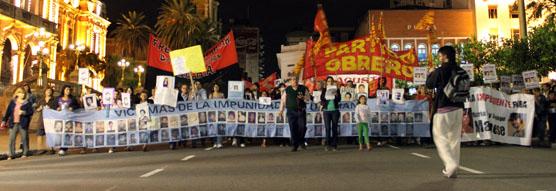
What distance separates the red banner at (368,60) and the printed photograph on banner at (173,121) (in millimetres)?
7416

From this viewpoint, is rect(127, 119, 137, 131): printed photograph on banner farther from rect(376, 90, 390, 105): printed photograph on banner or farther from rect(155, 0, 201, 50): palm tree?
rect(155, 0, 201, 50): palm tree

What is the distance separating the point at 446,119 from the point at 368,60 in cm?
1196

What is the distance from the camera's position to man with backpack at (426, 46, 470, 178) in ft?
23.5

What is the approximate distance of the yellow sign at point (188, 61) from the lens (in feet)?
51.5

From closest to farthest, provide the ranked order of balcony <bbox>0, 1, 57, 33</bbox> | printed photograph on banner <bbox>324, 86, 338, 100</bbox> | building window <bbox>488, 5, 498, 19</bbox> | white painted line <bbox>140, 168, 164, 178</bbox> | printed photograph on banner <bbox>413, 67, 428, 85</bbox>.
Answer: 1. white painted line <bbox>140, 168, 164, 178</bbox>
2. printed photograph on banner <bbox>324, 86, 338, 100</bbox>
3. printed photograph on banner <bbox>413, 67, 428, 85</bbox>
4. balcony <bbox>0, 1, 57, 33</bbox>
5. building window <bbox>488, 5, 498, 19</bbox>

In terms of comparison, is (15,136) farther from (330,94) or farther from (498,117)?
(498,117)

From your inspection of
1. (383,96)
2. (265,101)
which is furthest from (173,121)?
(383,96)

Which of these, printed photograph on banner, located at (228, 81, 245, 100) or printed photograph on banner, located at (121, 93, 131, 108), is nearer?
printed photograph on banner, located at (121, 93, 131, 108)

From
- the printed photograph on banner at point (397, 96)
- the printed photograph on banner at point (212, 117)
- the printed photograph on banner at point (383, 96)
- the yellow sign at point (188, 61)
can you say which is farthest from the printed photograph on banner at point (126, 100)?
the printed photograph on banner at point (397, 96)

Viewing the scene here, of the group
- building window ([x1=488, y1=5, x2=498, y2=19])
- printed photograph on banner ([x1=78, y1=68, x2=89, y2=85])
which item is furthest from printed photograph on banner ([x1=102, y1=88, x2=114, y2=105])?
building window ([x1=488, y1=5, x2=498, y2=19])

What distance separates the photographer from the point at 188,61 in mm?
15797

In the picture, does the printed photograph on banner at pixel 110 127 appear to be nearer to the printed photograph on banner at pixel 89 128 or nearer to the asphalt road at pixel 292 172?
the printed photograph on banner at pixel 89 128

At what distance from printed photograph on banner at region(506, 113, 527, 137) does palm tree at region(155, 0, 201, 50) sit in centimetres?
4184

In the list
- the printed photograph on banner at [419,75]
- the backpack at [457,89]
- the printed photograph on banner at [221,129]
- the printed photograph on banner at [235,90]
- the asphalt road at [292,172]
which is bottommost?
the asphalt road at [292,172]
